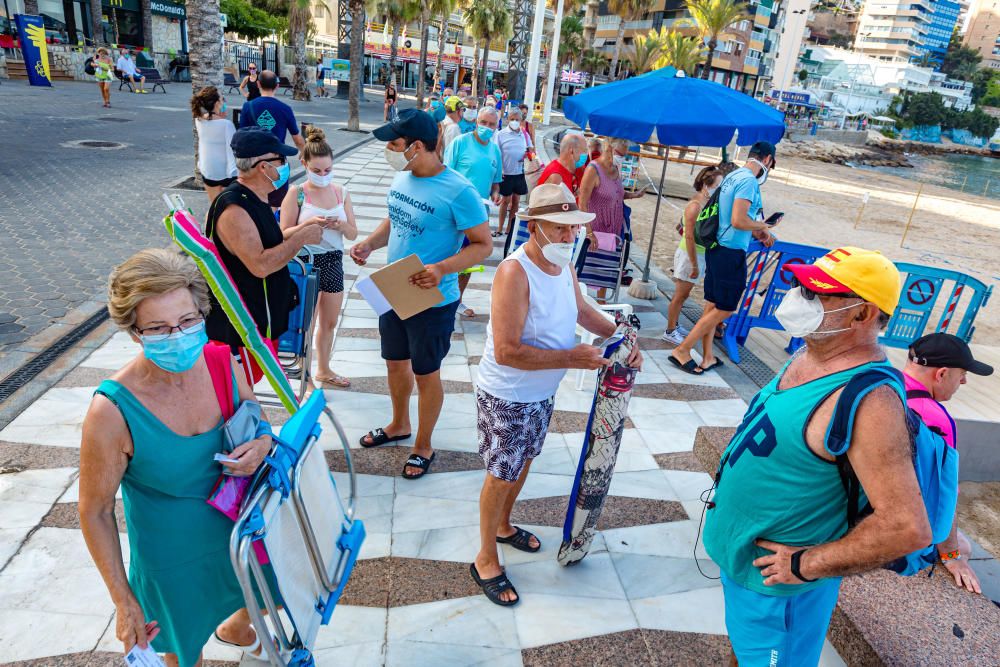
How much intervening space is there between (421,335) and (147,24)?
3899cm

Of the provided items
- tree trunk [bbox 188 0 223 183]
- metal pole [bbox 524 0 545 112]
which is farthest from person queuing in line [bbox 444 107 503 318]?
metal pole [bbox 524 0 545 112]

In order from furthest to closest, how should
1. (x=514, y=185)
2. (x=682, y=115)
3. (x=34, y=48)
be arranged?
1. (x=34, y=48)
2. (x=514, y=185)
3. (x=682, y=115)

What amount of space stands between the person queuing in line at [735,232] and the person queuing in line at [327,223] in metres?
3.07

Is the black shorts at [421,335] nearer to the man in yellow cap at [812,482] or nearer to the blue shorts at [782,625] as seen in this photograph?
the man in yellow cap at [812,482]

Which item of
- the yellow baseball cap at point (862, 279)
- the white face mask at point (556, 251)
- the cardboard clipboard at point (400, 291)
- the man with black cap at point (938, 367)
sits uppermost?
the yellow baseball cap at point (862, 279)

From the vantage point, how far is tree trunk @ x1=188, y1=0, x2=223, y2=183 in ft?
33.1

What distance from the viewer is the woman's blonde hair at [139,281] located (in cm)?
167

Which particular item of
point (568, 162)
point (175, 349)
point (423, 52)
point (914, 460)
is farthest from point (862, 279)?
point (423, 52)

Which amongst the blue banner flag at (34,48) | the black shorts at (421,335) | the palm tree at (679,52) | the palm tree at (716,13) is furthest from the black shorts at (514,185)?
the palm tree at (716,13)

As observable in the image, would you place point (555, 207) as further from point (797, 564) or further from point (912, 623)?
point (912, 623)

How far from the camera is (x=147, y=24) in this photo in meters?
33.5

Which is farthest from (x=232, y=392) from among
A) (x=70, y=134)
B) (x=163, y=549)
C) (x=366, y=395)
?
(x=70, y=134)

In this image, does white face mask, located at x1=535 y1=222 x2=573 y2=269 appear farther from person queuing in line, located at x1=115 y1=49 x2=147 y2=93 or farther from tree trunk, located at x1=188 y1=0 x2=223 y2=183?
person queuing in line, located at x1=115 y1=49 x2=147 y2=93

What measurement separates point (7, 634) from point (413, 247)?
252 centimetres
